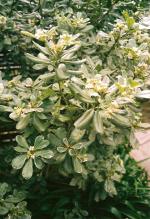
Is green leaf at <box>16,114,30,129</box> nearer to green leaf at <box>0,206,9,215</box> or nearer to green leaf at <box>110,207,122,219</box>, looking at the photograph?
green leaf at <box>0,206,9,215</box>

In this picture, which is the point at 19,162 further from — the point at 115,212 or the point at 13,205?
the point at 115,212

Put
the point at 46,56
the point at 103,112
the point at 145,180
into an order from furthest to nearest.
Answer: the point at 145,180 → the point at 46,56 → the point at 103,112

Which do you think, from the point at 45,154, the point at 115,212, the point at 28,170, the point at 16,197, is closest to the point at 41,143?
the point at 45,154

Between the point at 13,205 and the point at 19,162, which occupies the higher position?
the point at 19,162

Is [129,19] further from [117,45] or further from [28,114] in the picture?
[28,114]

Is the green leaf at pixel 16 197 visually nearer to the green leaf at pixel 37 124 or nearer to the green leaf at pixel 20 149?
the green leaf at pixel 20 149

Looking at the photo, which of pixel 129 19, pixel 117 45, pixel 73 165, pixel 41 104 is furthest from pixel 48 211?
pixel 129 19

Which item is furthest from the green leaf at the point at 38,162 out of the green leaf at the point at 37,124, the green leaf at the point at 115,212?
the green leaf at the point at 115,212

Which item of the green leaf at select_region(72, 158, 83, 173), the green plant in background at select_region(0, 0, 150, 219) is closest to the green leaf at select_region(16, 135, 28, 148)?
the green plant in background at select_region(0, 0, 150, 219)
